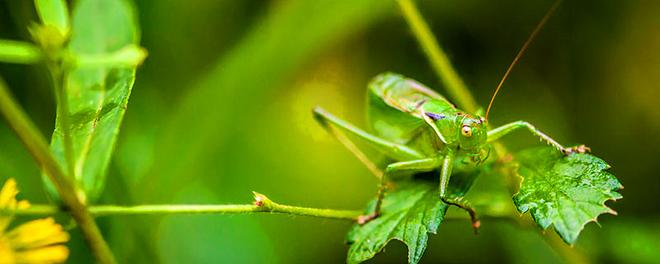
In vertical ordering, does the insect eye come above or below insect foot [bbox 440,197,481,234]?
above

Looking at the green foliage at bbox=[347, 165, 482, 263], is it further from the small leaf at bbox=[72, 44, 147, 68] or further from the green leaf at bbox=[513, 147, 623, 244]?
the small leaf at bbox=[72, 44, 147, 68]

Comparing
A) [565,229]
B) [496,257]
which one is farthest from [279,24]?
[565,229]

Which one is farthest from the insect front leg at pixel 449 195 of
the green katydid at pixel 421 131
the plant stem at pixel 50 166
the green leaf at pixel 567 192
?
the plant stem at pixel 50 166

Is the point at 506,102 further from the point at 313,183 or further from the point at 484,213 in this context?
the point at 484,213

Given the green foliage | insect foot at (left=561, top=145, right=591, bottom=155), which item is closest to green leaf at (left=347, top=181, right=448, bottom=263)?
the green foliage

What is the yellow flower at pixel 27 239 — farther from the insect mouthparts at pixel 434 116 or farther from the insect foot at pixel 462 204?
the insect mouthparts at pixel 434 116

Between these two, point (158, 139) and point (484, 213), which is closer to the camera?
point (484, 213)

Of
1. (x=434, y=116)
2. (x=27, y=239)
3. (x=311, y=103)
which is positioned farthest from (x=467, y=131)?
(x=311, y=103)
